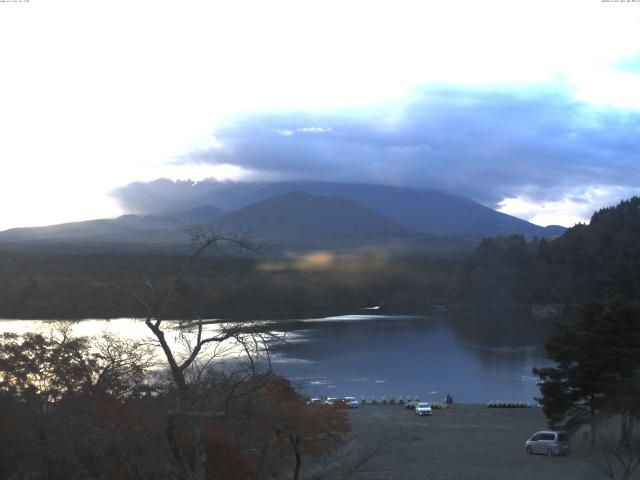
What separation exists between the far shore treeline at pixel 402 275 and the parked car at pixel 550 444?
14806 mm

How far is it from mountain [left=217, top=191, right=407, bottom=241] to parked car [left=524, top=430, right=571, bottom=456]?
75787 millimetres

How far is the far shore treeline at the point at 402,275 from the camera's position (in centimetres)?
2752

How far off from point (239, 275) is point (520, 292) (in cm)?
2610

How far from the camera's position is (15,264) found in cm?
3469

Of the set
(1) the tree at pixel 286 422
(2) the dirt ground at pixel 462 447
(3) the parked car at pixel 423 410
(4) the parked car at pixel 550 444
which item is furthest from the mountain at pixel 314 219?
(1) the tree at pixel 286 422

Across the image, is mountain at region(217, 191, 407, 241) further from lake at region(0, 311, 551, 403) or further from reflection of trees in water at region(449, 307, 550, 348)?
lake at region(0, 311, 551, 403)

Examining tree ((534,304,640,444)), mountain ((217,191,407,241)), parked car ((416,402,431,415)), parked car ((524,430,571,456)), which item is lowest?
parked car ((416,402,431,415))

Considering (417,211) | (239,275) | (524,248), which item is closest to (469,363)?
(239,275)

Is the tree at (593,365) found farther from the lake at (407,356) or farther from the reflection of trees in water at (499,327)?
the reflection of trees in water at (499,327)

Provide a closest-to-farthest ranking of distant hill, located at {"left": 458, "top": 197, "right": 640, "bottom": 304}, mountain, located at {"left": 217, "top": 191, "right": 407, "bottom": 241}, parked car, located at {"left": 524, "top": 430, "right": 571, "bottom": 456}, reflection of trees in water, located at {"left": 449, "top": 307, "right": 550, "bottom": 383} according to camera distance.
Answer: parked car, located at {"left": 524, "top": 430, "right": 571, "bottom": 456} < reflection of trees in water, located at {"left": 449, "top": 307, "right": 550, "bottom": 383} < distant hill, located at {"left": 458, "top": 197, "right": 640, "bottom": 304} < mountain, located at {"left": 217, "top": 191, "right": 407, "bottom": 241}

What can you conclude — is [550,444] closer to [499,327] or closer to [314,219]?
[499,327]

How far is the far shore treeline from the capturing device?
27.5 meters

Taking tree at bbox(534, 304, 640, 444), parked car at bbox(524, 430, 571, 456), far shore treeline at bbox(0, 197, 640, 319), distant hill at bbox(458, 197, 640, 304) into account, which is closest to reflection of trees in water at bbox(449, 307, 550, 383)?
distant hill at bbox(458, 197, 640, 304)

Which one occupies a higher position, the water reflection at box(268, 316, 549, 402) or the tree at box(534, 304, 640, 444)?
the tree at box(534, 304, 640, 444)
